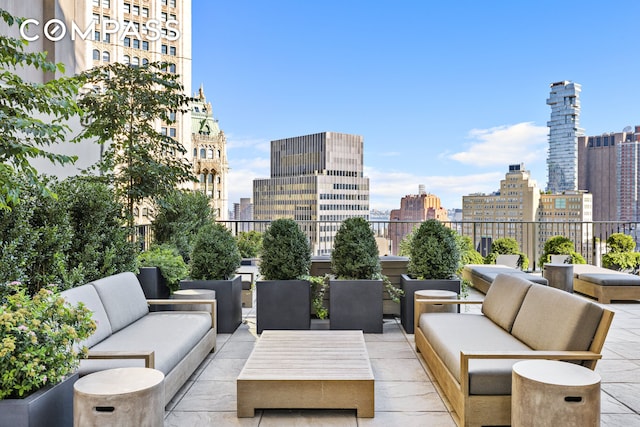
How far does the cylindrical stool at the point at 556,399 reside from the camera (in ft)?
8.25

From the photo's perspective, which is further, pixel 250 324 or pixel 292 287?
pixel 250 324

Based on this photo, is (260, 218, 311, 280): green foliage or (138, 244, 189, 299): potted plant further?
(138, 244, 189, 299): potted plant

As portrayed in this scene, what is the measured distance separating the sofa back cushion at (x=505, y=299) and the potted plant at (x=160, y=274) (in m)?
3.33

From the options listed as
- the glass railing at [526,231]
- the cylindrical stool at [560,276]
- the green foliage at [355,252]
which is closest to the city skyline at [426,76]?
the glass railing at [526,231]

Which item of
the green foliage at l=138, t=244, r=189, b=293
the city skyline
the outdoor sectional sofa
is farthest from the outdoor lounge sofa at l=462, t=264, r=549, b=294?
the city skyline

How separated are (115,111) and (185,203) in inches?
69.4

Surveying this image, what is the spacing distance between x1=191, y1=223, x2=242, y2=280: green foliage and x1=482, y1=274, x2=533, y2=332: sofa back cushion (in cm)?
275

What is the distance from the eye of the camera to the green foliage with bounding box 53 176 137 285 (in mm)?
5020

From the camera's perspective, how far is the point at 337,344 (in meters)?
4.02

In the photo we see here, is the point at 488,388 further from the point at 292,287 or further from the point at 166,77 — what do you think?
the point at 166,77

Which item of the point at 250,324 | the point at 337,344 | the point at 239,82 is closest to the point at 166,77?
the point at 250,324

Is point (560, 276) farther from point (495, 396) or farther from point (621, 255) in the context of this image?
point (495, 396)

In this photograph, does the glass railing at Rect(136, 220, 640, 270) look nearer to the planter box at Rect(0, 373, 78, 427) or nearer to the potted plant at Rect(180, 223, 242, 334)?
the potted plant at Rect(180, 223, 242, 334)

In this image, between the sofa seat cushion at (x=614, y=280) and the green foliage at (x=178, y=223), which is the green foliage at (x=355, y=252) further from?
the sofa seat cushion at (x=614, y=280)
